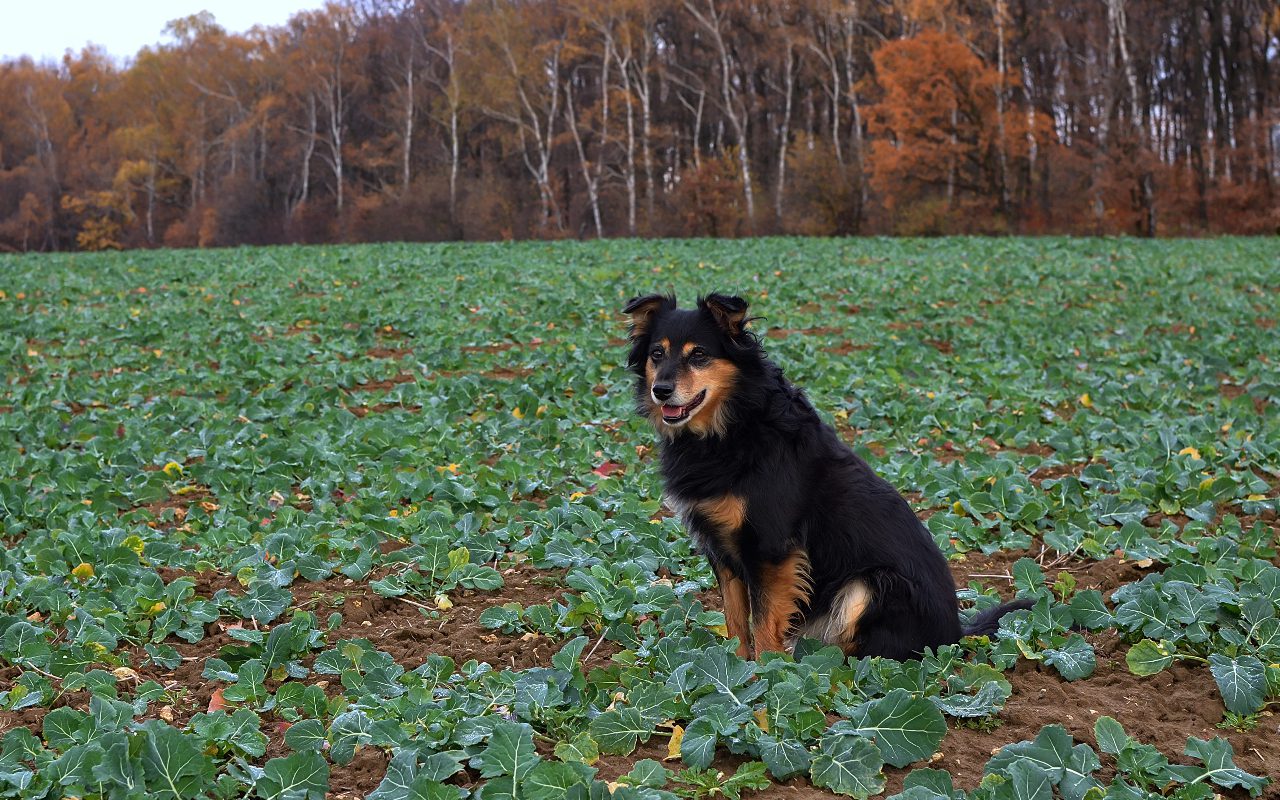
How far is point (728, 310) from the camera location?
4715 mm

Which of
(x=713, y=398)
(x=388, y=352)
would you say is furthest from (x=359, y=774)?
(x=388, y=352)

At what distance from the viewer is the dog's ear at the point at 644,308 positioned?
499cm

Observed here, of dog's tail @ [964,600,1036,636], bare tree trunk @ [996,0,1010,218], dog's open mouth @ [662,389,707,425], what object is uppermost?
bare tree trunk @ [996,0,1010,218]

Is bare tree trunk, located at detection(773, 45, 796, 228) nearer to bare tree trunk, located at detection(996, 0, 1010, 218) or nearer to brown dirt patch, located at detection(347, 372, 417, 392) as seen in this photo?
bare tree trunk, located at detection(996, 0, 1010, 218)

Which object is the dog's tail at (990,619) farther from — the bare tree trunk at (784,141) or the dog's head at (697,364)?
the bare tree trunk at (784,141)

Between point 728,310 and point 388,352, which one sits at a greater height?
point 728,310

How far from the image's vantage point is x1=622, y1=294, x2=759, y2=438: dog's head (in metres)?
4.68

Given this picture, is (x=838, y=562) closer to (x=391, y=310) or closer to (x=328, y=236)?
(x=391, y=310)

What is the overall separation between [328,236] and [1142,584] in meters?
53.4

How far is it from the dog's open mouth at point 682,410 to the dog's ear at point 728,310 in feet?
1.11

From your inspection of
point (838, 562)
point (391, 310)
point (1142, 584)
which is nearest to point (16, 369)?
point (391, 310)

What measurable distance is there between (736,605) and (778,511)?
1.66 feet

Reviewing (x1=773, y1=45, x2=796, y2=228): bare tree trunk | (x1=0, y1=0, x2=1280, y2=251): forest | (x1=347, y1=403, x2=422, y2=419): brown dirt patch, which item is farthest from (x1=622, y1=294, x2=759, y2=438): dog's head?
(x1=773, y1=45, x2=796, y2=228): bare tree trunk

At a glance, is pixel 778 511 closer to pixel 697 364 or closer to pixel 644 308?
pixel 697 364
